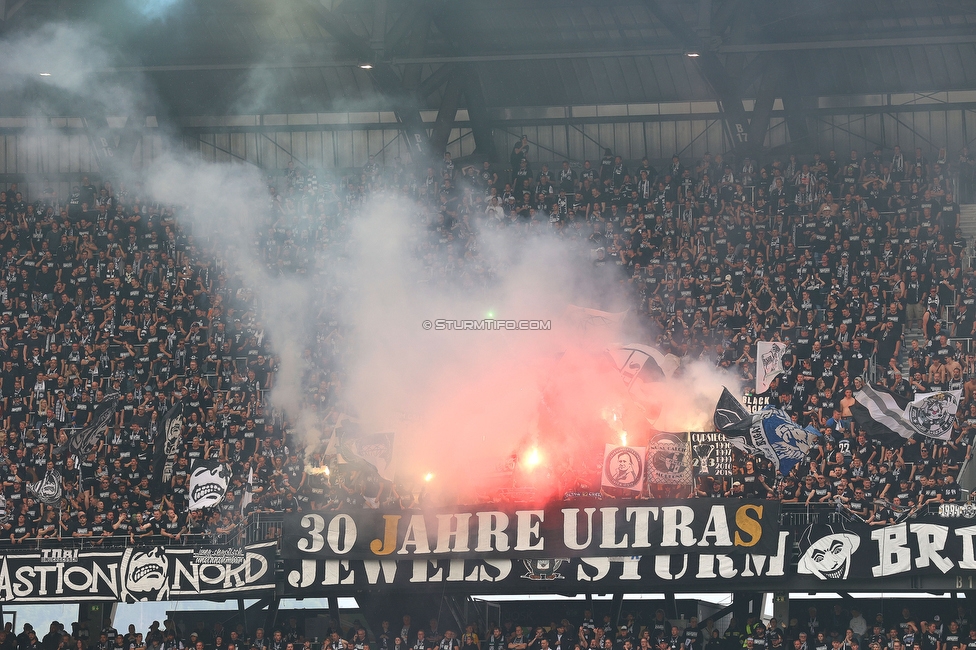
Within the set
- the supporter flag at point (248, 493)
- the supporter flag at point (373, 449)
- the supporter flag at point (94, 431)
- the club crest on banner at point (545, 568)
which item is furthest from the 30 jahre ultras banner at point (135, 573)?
the club crest on banner at point (545, 568)

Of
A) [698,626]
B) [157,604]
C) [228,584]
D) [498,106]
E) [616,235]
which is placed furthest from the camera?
[498,106]

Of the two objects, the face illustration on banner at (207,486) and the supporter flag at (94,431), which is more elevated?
the supporter flag at (94,431)

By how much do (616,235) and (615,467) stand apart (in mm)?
6568

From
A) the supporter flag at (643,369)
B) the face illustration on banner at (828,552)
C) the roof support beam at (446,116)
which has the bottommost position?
the face illustration on banner at (828,552)

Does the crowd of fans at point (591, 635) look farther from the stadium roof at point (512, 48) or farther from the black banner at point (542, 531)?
the stadium roof at point (512, 48)

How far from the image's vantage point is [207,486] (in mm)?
21609

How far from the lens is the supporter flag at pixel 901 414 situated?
69.0ft

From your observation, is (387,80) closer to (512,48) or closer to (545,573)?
(512,48)

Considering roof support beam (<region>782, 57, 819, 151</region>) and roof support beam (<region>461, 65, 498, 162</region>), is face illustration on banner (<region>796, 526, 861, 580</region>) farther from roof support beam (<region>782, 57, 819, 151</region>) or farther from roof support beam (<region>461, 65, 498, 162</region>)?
roof support beam (<region>461, 65, 498, 162</region>)

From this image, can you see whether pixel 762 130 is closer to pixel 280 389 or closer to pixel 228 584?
pixel 280 389

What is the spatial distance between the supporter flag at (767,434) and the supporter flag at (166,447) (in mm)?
9617

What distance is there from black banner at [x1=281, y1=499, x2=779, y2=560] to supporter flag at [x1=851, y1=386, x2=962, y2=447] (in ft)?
8.88

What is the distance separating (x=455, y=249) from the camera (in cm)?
2639

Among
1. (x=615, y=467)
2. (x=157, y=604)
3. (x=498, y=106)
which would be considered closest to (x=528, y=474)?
(x=615, y=467)
